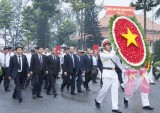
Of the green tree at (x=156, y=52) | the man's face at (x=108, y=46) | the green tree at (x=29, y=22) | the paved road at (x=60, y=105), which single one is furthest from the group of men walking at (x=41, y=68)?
the green tree at (x=29, y=22)

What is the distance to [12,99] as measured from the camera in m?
12.3

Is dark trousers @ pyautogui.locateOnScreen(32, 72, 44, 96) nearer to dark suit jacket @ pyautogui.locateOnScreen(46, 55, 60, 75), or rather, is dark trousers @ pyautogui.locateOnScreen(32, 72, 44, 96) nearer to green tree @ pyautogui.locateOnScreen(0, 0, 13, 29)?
dark suit jacket @ pyautogui.locateOnScreen(46, 55, 60, 75)

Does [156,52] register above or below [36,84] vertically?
above

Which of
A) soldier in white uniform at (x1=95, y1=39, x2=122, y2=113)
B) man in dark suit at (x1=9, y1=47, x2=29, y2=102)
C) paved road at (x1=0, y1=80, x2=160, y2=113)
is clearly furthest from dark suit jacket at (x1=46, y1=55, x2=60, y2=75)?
soldier in white uniform at (x1=95, y1=39, x2=122, y2=113)

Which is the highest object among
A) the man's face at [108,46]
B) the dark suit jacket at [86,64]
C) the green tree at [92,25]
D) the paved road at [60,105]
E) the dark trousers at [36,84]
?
the green tree at [92,25]

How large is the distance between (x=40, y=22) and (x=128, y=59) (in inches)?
1690

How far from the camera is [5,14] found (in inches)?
2032

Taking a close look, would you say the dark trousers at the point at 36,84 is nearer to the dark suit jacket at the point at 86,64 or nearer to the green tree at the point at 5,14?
the dark suit jacket at the point at 86,64

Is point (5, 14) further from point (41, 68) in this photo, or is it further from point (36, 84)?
point (36, 84)

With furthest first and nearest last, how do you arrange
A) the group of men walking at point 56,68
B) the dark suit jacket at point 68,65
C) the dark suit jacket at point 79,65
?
the dark suit jacket at point 79,65 → the dark suit jacket at point 68,65 → the group of men walking at point 56,68

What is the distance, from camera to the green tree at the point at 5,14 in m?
51.0

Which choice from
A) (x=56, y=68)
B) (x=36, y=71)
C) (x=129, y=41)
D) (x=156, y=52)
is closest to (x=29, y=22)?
(x=156, y=52)

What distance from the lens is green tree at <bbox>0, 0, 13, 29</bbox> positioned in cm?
5103

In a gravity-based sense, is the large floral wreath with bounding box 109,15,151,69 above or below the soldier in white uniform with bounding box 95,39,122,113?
above
